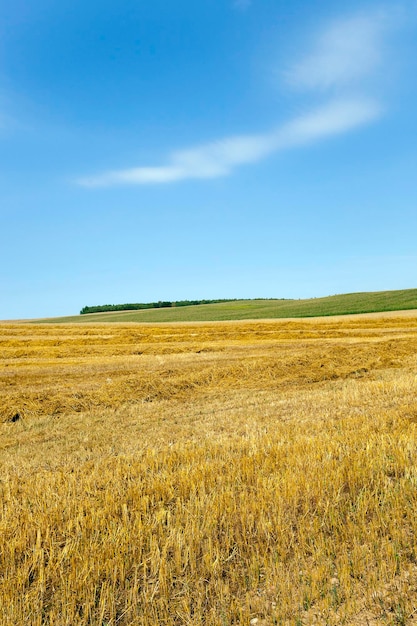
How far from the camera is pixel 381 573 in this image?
3500 millimetres

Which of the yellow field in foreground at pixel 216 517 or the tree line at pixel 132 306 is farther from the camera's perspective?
the tree line at pixel 132 306

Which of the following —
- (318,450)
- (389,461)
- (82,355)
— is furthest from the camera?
(82,355)

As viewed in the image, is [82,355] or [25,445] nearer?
[25,445]

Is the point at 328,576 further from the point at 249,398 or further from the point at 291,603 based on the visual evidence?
the point at 249,398

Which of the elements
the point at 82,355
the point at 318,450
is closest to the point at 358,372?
the point at 318,450

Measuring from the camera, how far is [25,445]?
8.72 m

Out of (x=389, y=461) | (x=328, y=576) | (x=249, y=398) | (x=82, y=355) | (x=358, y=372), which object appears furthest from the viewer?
(x=82, y=355)

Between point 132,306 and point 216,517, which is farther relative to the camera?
point 132,306

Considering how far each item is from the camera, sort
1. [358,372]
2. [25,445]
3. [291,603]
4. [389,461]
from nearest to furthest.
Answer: [291,603] → [389,461] → [25,445] → [358,372]

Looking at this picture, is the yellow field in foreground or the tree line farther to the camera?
the tree line

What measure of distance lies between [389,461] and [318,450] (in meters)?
0.87

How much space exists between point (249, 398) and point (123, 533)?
319 inches

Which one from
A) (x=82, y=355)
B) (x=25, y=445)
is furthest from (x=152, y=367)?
(x=25, y=445)

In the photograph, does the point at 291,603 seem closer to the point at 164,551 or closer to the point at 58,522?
the point at 164,551
